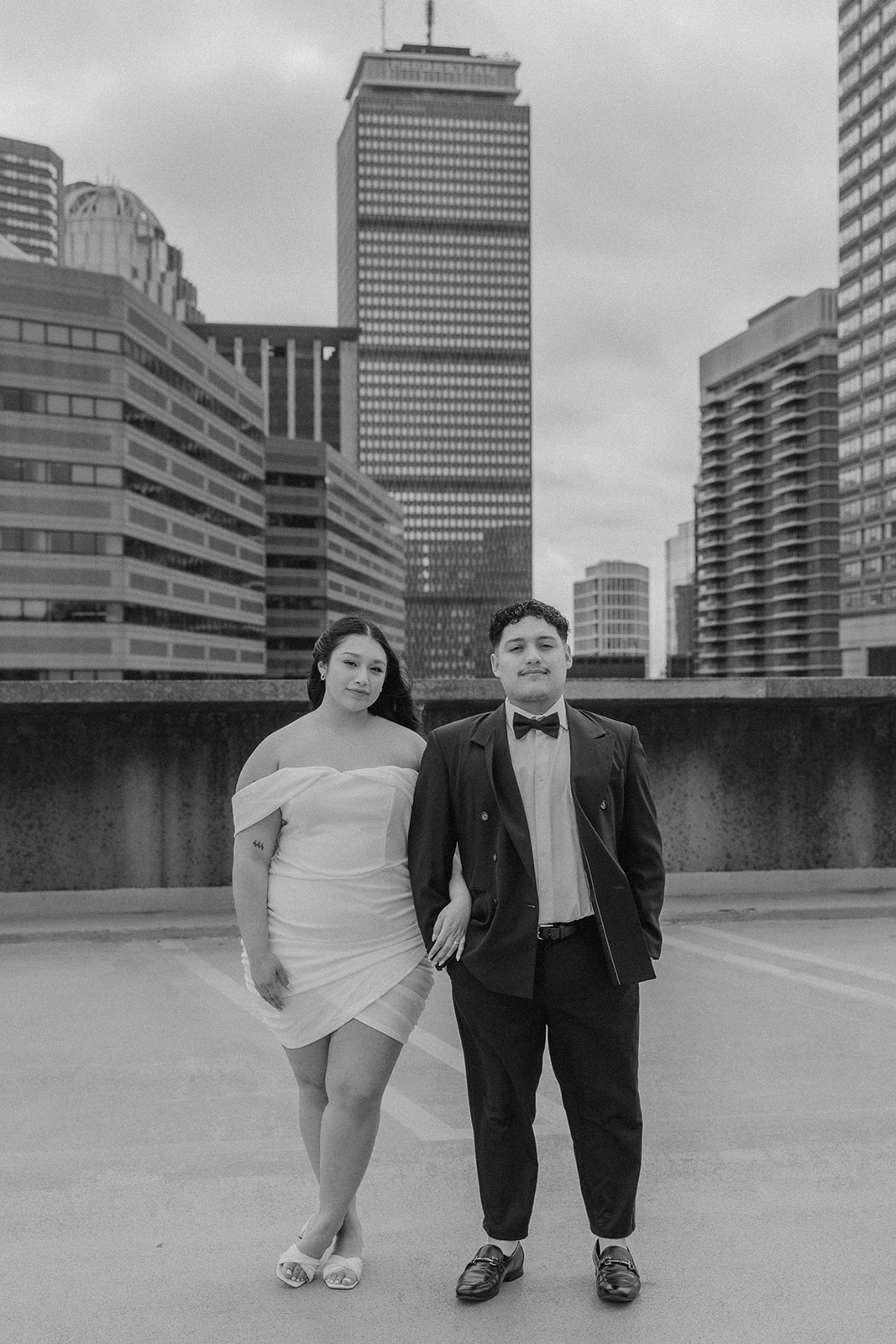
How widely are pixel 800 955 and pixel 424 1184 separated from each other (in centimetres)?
Result: 419

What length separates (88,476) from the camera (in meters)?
88.2

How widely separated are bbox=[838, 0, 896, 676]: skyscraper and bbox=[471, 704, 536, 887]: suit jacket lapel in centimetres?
14255

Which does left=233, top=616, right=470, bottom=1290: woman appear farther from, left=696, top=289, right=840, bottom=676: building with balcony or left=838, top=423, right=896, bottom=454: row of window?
left=696, top=289, right=840, bottom=676: building with balcony

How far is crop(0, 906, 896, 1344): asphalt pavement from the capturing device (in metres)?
2.98

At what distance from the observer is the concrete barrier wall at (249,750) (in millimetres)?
8812

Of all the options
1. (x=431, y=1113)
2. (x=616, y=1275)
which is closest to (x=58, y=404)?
(x=431, y=1113)

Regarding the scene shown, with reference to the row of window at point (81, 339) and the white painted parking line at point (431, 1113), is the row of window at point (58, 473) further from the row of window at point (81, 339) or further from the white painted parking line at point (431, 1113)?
the white painted parking line at point (431, 1113)

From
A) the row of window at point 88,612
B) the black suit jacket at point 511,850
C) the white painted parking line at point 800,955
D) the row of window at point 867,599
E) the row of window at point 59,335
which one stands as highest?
the row of window at point 59,335

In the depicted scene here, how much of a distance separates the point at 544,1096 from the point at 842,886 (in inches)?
212

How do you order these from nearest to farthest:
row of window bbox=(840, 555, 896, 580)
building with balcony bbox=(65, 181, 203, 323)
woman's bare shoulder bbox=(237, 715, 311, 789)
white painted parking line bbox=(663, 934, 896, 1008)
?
woman's bare shoulder bbox=(237, 715, 311, 789), white painted parking line bbox=(663, 934, 896, 1008), row of window bbox=(840, 555, 896, 580), building with balcony bbox=(65, 181, 203, 323)

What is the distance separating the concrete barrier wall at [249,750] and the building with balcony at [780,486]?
16163 centimetres

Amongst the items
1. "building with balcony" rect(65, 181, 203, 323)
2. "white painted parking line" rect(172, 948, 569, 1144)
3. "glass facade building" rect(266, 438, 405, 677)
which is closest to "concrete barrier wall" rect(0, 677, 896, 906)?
"white painted parking line" rect(172, 948, 569, 1144)

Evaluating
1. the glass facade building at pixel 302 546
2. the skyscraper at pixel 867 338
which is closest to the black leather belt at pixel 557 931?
the glass facade building at pixel 302 546

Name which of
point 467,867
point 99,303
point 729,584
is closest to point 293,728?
point 467,867
